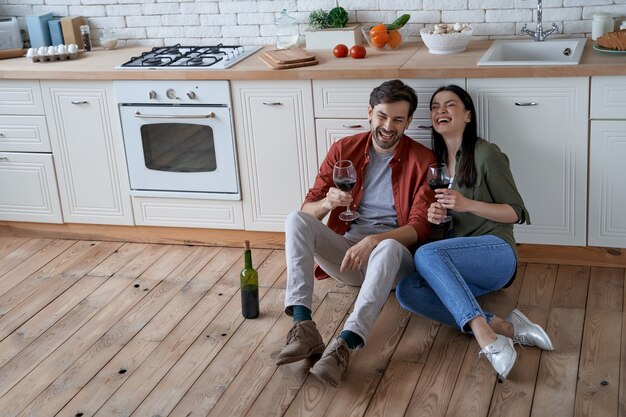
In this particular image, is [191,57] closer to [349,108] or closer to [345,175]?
[349,108]

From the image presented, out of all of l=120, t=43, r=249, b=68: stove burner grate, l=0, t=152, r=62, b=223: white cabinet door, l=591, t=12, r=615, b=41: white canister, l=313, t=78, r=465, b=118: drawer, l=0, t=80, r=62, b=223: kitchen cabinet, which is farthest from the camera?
l=0, t=152, r=62, b=223: white cabinet door

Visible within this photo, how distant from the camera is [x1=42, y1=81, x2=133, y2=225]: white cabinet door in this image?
4500mm

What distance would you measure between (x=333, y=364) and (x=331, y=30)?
186 centimetres

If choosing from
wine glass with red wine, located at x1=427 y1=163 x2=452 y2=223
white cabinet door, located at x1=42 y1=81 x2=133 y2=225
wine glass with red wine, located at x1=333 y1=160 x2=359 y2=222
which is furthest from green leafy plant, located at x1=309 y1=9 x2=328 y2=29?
wine glass with red wine, located at x1=427 y1=163 x2=452 y2=223

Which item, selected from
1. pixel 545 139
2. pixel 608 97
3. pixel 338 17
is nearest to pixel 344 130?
pixel 338 17

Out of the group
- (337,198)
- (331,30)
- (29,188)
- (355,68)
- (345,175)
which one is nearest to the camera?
(345,175)

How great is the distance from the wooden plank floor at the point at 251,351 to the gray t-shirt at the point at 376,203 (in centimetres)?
33

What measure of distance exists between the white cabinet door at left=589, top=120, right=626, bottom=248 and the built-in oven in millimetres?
1628

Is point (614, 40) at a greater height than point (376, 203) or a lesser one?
greater

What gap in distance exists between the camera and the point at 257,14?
473cm

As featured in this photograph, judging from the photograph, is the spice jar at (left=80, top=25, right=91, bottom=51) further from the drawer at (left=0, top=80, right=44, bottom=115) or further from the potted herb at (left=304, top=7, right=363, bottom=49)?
the potted herb at (left=304, top=7, right=363, bottom=49)

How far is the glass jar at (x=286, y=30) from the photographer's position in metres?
4.58

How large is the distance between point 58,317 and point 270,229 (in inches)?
42.7

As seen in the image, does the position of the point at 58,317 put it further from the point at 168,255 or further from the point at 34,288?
the point at 168,255
